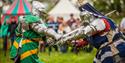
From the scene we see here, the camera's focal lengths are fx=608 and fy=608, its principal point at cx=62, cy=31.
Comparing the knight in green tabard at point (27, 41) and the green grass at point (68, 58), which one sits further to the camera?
the green grass at point (68, 58)

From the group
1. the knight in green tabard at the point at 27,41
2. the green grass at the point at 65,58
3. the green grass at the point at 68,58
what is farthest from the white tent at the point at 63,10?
the knight in green tabard at the point at 27,41

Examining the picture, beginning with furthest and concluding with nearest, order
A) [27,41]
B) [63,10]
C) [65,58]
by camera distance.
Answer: [63,10] < [65,58] < [27,41]

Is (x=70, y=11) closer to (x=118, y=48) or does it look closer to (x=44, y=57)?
(x=44, y=57)

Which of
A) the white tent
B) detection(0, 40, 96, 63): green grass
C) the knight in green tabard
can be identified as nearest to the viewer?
the knight in green tabard

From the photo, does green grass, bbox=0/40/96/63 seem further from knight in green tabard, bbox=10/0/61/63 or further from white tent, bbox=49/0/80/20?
white tent, bbox=49/0/80/20

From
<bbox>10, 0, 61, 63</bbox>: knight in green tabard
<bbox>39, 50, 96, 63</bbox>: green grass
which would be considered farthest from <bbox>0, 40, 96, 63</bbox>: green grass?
<bbox>10, 0, 61, 63</bbox>: knight in green tabard

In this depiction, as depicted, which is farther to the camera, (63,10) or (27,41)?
(63,10)

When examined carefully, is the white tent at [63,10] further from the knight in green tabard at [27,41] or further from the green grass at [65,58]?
the knight in green tabard at [27,41]

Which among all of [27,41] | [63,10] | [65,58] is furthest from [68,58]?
[63,10]

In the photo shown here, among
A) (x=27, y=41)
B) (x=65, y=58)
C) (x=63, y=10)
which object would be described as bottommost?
(x=27, y=41)

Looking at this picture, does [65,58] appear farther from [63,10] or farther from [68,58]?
[63,10]

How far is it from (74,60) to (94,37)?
31.1 ft

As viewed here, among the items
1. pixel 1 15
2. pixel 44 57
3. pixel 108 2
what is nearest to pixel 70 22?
pixel 1 15

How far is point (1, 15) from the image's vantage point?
23.4 m
